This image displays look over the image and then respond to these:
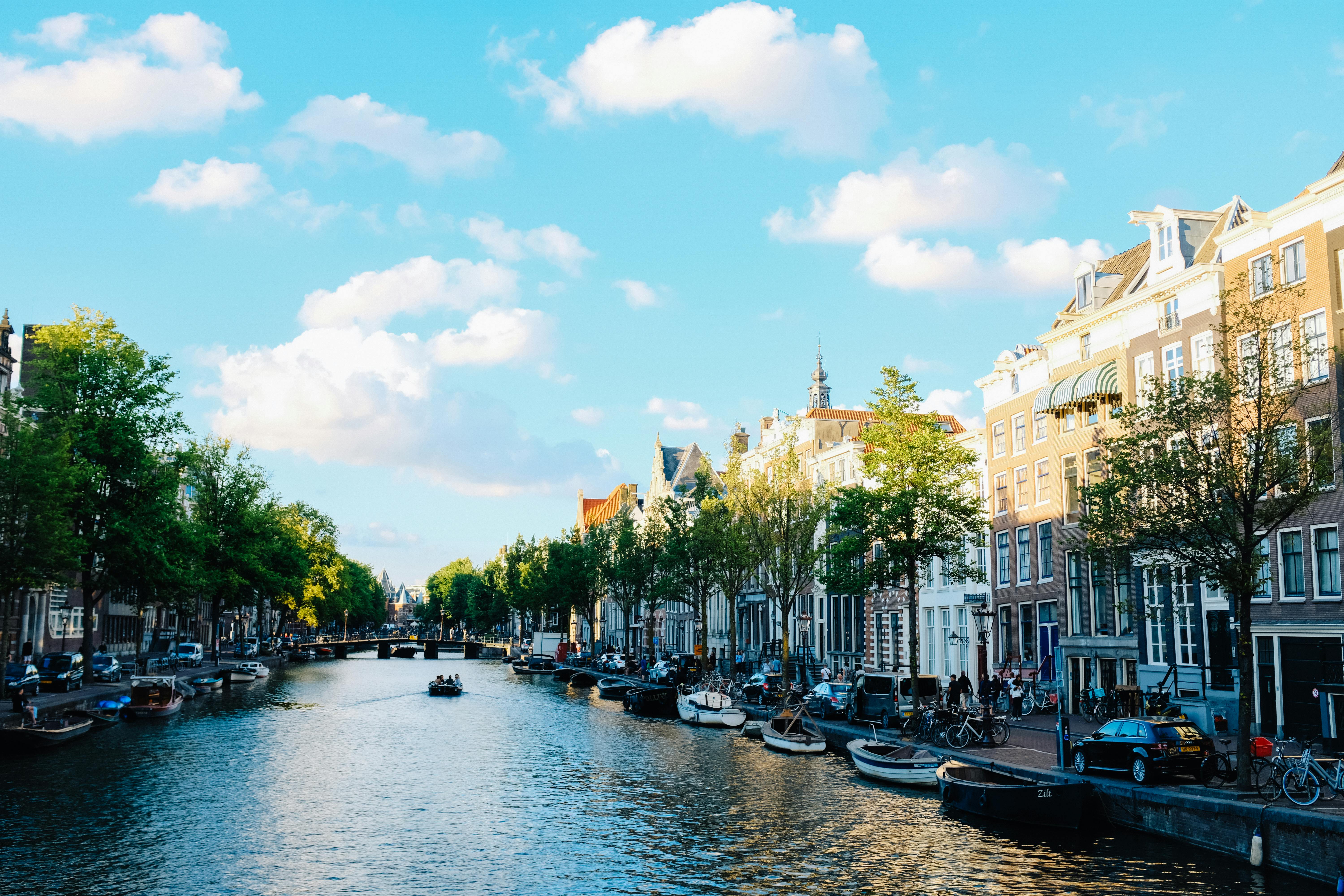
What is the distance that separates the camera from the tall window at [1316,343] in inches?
1540

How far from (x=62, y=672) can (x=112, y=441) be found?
16.6 metres

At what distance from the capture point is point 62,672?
68688 mm

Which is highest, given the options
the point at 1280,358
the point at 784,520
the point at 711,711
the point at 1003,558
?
the point at 1280,358

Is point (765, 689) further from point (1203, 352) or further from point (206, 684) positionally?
point (206, 684)

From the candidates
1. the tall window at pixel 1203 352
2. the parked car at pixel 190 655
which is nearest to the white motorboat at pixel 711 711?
the tall window at pixel 1203 352

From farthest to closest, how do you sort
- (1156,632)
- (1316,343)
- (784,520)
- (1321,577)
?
(784,520) < (1156,632) < (1316,343) < (1321,577)

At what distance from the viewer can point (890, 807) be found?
113ft

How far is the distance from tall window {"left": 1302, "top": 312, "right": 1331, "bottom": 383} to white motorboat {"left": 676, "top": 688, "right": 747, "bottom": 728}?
33.4 m

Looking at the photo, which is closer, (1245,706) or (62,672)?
(1245,706)

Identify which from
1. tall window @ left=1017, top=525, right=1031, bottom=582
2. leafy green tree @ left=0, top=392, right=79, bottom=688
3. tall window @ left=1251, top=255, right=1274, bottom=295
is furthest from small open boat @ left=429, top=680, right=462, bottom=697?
tall window @ left=1251, top=255, right=1274, bottom=295

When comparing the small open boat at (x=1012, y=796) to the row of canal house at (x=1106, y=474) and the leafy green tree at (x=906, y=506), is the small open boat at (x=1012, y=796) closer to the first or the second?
the row of canal house at (x=1106, y=474)

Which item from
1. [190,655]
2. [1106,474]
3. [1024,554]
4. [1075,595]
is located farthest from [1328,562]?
[190,655]

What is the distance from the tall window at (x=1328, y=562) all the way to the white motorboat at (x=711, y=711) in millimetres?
30794

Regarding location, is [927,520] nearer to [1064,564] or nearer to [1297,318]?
[1064,564]
